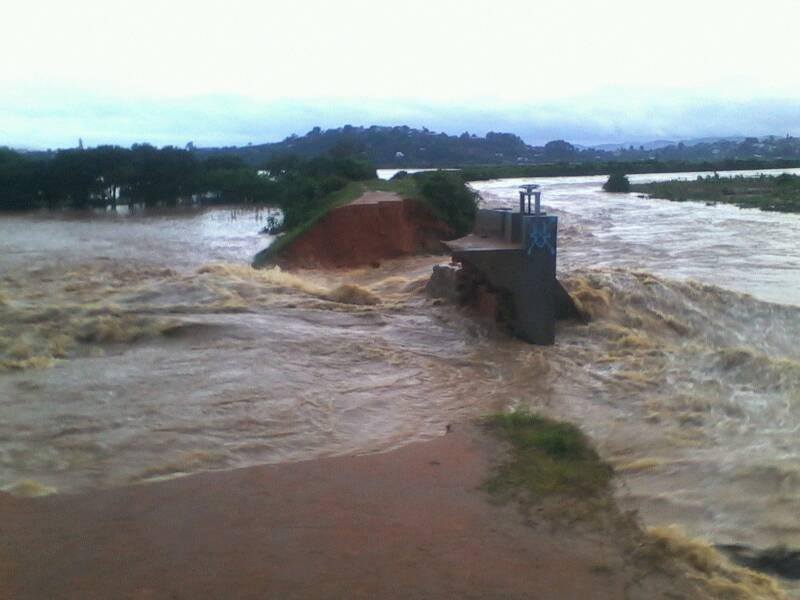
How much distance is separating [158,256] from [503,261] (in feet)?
45.8

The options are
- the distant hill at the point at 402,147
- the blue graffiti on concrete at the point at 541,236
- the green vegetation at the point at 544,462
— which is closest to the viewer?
the green vegetation at the point at 544,462

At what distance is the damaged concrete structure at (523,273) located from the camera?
487 inches

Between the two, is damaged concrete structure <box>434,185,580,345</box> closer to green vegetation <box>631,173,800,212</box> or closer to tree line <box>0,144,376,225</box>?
tree line <box>0,144,376,225</box>

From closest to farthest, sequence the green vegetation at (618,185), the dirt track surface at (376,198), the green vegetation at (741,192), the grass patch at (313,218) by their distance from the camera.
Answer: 1. the grass patch at (313,218)
2. the dirt track surface at (376,198)
3. the green vegetation at (741,192)
4. the green vegetation at (618,185)

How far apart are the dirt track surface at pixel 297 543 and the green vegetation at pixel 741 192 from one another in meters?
34.6

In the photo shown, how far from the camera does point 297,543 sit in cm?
539

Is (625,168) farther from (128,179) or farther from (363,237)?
(363,237)

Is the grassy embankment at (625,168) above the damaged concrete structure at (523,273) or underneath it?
above

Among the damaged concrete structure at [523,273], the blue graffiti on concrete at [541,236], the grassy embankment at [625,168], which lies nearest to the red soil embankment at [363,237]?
the damaged concrete structure at [523,273]

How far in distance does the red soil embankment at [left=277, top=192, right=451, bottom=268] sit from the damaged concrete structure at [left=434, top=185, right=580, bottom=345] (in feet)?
34.7

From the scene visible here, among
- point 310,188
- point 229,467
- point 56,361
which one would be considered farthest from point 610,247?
point 229,467

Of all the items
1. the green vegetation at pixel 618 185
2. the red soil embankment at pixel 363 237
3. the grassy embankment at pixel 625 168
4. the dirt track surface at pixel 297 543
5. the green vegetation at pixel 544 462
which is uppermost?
the grassy embankment at pixel 625 168

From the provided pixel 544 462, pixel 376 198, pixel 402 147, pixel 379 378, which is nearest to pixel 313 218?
pixel 376 198

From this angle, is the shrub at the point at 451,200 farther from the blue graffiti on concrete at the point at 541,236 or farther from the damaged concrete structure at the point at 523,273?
the blue graffiti on concrete at the point at 541,236
